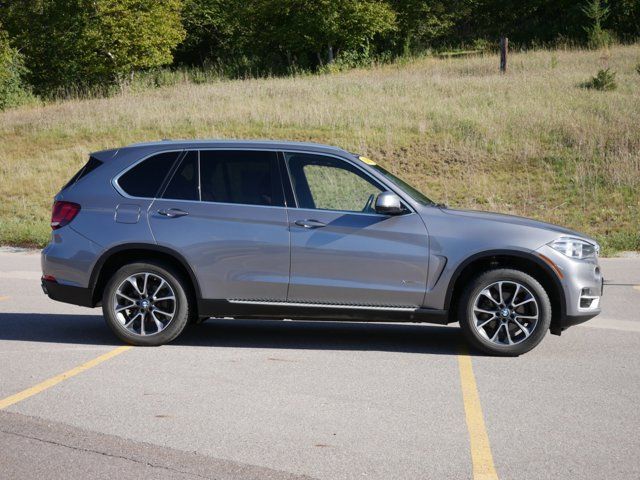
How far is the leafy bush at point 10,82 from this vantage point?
40.9m

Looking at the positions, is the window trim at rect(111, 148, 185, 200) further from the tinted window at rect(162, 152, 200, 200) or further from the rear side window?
the rear side window

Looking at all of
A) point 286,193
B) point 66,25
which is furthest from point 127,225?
point 66,25

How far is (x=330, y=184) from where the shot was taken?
827 cm

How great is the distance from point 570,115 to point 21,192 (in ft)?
47.4

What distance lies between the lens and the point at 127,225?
829 centimetres

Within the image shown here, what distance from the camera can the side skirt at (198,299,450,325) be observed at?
26.2 ft

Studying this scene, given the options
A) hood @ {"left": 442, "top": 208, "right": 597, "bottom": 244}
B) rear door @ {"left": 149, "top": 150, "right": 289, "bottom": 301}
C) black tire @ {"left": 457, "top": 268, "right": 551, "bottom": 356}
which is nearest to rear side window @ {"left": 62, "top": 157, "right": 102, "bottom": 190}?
rear door @ {"left": 149, "top": 150, "right": 289, "bottom": 301}

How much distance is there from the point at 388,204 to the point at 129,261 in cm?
235

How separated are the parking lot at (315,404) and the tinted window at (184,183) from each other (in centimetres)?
134

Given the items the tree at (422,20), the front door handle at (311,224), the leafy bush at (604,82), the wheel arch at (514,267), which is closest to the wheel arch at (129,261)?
the front door handle at (311,224)

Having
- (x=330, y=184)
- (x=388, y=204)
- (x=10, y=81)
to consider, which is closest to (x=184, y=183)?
(x=330, y=184)

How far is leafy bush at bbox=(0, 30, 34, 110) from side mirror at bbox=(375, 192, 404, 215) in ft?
116

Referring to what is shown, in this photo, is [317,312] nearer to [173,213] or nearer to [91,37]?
[173,213]

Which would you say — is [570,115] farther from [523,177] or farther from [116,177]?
[116,177]
